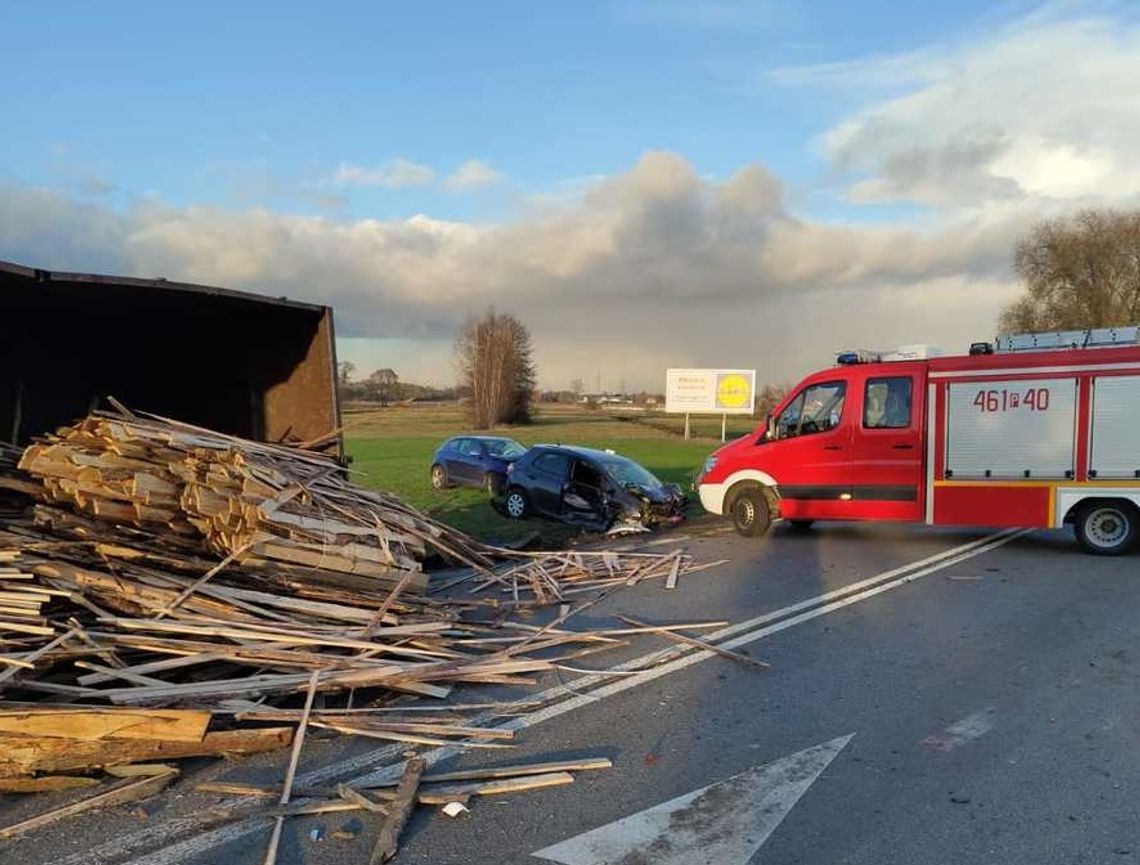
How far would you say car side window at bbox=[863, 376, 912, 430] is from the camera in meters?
12.0

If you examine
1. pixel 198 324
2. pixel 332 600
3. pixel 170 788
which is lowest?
pixel 170 788

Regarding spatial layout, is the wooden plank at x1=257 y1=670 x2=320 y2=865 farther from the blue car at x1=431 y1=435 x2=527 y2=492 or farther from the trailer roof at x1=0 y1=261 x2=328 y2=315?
the blue car at x1=431 y1=435 x2=527 y2=492

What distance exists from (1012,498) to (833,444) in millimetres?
2350

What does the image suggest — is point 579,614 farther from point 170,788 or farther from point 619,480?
point 619,480

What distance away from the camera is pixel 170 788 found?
163 inches

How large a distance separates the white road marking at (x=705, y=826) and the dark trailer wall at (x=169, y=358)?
5.32m

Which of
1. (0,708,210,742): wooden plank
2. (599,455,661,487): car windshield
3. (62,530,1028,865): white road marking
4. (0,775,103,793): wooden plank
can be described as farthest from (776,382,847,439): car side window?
(0,775,103,793): wooden plank

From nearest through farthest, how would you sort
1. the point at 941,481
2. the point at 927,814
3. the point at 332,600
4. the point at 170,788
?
the point at 927,814 → the point at 170,788 → the point at 332,600 → the point at 941,481

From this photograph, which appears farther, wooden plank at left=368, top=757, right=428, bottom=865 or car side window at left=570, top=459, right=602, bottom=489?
car side window at left=570, top=459, right=602, bottom=489

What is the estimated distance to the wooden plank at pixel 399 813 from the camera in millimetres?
3539

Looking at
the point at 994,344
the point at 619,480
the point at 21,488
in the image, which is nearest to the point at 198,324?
the point at 21,488

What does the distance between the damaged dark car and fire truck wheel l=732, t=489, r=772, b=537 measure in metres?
1.56

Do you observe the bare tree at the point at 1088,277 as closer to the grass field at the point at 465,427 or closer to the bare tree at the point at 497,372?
the grass field at the point at 465,427

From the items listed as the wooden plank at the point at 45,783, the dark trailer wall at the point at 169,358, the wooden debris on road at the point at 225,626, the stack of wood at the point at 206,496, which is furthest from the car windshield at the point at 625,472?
the wooden plank at the point at 45,783
